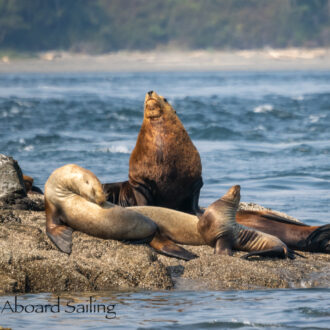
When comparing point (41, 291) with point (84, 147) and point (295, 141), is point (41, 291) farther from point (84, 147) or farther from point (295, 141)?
point (295, 141)

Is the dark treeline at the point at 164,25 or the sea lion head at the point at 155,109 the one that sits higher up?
the dark treeline at the point at 164,25

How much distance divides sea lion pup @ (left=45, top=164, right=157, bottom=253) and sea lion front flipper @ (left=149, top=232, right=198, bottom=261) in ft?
0.30

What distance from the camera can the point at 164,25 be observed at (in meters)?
132

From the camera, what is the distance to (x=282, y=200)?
11.1 meters

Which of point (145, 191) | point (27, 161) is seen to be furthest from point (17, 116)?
point (145, 191)

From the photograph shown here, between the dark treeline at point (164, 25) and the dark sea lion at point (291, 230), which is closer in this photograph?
the dark sea lion at point (291, 230)

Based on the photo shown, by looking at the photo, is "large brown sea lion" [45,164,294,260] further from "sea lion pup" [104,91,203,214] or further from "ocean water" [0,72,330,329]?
"ocean water" [0,72,330,329]

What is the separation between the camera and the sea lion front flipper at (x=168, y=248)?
6.77 m

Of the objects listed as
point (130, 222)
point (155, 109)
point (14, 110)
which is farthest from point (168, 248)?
point (14, 110)

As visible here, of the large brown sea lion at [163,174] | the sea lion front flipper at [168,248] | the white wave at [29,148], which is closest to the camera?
the sea lion front flipper at [168,248]

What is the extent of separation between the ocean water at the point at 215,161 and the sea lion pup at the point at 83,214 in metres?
0.78

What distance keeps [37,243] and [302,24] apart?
126 meters

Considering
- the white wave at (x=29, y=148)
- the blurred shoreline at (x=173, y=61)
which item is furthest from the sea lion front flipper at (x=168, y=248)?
the blurred shoreline at (x=173, y=61)

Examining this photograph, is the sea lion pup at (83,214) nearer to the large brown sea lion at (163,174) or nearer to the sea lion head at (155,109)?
the large brown sea lion at (163,174)
